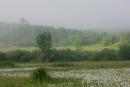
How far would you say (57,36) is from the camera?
466 feet

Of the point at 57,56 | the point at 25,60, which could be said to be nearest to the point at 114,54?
the point at 57,56

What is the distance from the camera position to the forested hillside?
397 ft

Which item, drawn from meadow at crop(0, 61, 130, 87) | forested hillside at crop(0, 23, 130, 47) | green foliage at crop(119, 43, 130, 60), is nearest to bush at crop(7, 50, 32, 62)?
green foliage at crop(119, 43, 130, 60)

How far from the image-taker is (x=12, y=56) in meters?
71.3

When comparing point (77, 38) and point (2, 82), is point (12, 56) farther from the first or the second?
point (77, 38)

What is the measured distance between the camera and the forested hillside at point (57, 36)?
121 metres

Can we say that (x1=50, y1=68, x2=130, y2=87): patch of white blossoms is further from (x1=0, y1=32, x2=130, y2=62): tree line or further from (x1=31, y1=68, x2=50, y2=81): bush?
(x1=0, y1=32, x2=130, y2=62): tree line

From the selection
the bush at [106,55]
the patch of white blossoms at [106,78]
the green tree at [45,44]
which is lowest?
the patch of white blossoms at [106,78]

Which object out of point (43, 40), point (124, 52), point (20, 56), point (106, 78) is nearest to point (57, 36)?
point (43, 40)

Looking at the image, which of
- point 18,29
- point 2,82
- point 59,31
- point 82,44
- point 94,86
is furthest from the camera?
point 18,29

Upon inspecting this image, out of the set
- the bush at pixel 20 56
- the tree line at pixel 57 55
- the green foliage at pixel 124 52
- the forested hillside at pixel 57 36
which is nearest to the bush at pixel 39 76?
the tree line at pixel 57 55

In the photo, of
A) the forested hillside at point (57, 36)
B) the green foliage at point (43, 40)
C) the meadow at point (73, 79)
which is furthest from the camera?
the forested hillside at point (57, 36)

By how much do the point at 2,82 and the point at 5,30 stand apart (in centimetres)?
15014

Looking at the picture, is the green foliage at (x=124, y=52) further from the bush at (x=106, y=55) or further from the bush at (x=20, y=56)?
the bush at (x=20, y=56)
